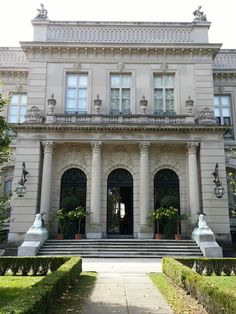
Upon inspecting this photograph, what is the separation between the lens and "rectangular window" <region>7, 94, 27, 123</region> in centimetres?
2927

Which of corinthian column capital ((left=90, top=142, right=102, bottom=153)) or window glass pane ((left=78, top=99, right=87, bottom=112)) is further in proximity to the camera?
window glass pane ((left=78, top=99, right=87, bottom=112))

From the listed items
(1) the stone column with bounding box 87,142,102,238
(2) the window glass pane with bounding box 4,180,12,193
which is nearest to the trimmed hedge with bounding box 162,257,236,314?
(1) the stone column with bounding box 87,142,102,238

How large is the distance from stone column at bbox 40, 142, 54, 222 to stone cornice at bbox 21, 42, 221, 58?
7.57 metres

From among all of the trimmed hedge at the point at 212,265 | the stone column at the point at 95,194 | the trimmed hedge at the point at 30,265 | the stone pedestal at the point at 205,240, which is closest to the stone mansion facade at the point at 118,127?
the stone column at the point at 95,194

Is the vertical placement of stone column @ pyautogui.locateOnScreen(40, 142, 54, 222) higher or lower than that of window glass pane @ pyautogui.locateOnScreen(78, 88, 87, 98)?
lower

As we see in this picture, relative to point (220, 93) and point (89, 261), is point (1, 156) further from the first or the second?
point (220, 93)

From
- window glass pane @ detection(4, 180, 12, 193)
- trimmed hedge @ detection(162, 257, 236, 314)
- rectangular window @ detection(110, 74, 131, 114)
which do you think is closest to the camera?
trimmed hedge @ detection(162, 257, 236, 314)

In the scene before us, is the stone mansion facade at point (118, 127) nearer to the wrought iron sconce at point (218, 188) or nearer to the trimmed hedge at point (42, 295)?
the wrought iron sconce at point (218, 188)

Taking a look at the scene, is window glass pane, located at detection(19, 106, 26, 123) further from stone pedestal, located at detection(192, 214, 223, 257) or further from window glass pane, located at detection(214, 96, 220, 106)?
stone pedestal, located at detection(192, 214, 223, 257)

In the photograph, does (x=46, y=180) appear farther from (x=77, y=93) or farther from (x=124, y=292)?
(x=124, y=292)

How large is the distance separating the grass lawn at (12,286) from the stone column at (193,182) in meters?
13.1

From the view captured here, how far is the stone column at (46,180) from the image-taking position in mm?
23891

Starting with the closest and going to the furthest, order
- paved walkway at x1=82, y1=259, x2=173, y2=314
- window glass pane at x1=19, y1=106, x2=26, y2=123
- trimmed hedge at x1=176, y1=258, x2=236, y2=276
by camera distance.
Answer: paved walkway at x1=82, y1=259, x2=173, y2=314
trimmed hedge at x1=176, y1=258, x2=236, y2=276
window glass pane at x1=19, y1=106, x2=26, y2=123

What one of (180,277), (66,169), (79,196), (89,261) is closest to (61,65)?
(66,169)
